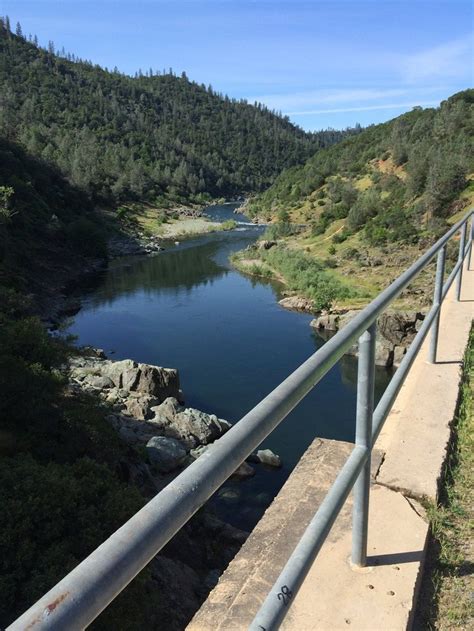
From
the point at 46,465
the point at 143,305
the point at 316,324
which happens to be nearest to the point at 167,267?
the point at 143,305

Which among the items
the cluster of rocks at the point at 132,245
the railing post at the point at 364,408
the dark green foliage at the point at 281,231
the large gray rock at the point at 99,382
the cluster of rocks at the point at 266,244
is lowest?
the large gray rock at the point at 99,382

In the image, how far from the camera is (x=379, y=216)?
155 ft

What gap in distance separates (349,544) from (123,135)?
141 meters

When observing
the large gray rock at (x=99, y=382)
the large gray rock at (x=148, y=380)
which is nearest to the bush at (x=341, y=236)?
the large gray rock at (x=148, y=380)

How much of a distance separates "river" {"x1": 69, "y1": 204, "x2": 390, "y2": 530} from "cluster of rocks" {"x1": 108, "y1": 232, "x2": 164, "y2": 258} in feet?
22.6

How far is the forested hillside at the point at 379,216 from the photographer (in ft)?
122

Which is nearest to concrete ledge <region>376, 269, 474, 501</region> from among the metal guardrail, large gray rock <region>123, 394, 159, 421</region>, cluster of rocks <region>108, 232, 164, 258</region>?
the metal guardrail

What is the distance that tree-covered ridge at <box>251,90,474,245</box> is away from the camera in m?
40.3

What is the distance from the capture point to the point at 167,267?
50.8 metres

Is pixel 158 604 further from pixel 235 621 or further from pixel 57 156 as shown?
pixel 57 156

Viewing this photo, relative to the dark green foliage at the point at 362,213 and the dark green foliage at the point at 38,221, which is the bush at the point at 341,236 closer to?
the dark green foliage at the point at 362,213

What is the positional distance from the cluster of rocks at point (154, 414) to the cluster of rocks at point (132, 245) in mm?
35790


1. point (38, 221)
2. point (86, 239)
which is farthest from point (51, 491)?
point (86, 239)

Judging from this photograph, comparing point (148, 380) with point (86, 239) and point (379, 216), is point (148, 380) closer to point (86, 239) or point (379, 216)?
point (379, 216)
